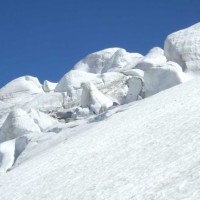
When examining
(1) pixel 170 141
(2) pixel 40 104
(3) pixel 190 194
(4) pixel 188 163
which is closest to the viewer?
(3) pixel 190 194

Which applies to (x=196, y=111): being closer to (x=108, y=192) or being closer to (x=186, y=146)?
(x=186, y=146)

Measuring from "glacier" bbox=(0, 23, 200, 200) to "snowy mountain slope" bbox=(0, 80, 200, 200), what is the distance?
0.08 ft

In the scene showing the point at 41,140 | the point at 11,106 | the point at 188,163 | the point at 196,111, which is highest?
the point at 188,163

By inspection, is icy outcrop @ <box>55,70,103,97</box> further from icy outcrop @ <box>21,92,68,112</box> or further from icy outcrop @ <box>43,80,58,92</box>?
icy outcrop @ <box>43,80,58,92</box>

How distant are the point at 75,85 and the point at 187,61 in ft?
42.6

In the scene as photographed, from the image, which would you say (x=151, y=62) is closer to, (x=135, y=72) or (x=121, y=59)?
(x=135, y=72)

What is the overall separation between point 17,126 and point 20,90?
2064 centimetres

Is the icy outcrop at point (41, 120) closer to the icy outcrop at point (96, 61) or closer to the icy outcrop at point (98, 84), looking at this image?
the icy outcrop at point (98, 84)

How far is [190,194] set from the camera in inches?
369

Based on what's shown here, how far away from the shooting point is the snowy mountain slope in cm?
1091

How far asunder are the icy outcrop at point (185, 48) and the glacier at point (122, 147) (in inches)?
2.6

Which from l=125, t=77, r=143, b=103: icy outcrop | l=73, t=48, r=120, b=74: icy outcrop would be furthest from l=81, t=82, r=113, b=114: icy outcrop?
l=73, t=48, r=120, b=74: icy outcrop

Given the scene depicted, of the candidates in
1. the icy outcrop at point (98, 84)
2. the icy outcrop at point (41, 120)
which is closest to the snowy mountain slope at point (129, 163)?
the icy outcrop at point (41, 120)

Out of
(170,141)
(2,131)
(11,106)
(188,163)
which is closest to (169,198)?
(188,163)
